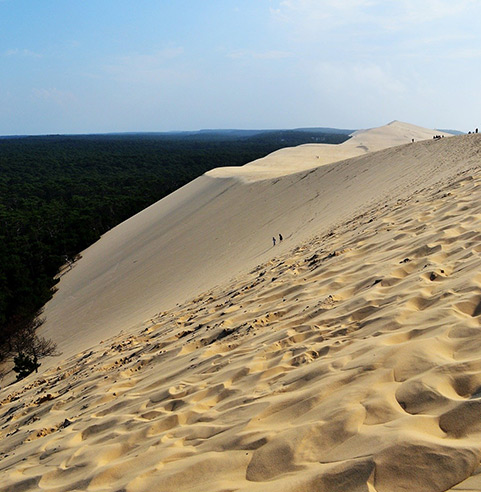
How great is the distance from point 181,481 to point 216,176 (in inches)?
1062

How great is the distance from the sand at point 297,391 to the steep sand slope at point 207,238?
4388 millimetres

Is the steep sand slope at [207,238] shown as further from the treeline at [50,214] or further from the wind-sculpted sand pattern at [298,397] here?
the wind-sculpted sand pattern at [298,397]

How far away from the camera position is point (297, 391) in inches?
107

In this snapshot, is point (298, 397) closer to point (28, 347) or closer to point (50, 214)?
point (28, 347)

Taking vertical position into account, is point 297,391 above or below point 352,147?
below

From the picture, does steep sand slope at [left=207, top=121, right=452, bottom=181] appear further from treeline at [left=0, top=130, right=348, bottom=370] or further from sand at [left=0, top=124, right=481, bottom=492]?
sand at [left=0, top=124, right=481, bottom=492]

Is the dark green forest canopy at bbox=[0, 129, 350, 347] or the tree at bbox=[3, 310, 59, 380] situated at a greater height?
the dark green forest canopy at bbox=[0, 129, 350, 347]

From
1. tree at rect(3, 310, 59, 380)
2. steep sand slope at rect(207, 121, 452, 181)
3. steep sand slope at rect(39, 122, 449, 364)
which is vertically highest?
steep sand slope at rect(207, 121, 452, 181)

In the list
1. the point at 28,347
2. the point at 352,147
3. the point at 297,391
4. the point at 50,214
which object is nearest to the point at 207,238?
the point at 28,347

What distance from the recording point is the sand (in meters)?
2.00

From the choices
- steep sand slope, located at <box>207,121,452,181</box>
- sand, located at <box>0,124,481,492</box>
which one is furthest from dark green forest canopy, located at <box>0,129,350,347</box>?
sand, located at <box>0,124,481,492</box>

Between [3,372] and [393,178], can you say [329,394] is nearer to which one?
[3,372]

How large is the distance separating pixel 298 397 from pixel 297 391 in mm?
90

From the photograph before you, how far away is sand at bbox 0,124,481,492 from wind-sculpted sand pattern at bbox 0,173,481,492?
10 mm
